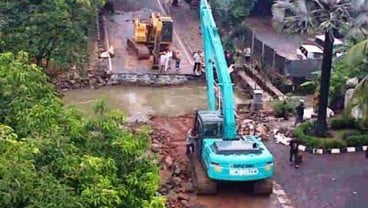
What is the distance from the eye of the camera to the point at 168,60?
33.0m

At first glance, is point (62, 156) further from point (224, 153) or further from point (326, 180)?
point (326, 180)

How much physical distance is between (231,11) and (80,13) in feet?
44.6

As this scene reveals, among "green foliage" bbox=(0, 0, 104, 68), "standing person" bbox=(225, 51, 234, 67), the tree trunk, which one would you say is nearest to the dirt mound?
"green foliage" bbox=(0, 0, 104, 68)

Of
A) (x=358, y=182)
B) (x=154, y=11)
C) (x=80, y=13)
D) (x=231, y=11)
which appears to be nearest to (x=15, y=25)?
(x=80, y=13)

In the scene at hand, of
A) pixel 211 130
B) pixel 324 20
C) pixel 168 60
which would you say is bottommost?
pixel 168 60

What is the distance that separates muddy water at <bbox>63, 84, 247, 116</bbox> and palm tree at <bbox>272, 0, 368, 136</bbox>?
6381 mm

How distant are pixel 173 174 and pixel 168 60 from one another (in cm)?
1209

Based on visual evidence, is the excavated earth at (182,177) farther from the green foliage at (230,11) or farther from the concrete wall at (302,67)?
the green foliage at (230,11)

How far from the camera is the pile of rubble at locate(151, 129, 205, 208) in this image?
1977 centimetres

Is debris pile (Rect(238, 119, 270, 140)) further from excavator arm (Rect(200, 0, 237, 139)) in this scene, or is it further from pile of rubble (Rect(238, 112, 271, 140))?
excavator arm (Rect(200, 0, 237, 139))

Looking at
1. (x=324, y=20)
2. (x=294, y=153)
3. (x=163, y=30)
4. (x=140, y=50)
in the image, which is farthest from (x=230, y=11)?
(x=294, y=153)

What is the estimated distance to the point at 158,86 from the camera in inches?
1260

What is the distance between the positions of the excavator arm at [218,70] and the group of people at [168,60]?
8206mm

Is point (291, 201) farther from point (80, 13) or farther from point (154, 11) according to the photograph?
point (154, 11)
